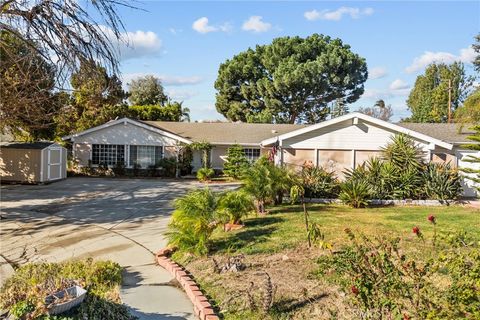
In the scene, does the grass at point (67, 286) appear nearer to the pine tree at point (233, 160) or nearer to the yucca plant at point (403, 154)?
the yucca plant at point (403, 154)

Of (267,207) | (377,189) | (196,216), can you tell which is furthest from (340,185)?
(196,216)

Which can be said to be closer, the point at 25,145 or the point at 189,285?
the point at 189,285

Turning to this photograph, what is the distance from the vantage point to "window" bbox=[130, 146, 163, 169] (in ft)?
94.6

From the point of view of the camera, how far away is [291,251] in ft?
25.9

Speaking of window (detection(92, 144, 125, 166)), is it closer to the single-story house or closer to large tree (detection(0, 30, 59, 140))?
the single-story house

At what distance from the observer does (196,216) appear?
8023 millimetres

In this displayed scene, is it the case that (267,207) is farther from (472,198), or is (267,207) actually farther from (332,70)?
(332,70)

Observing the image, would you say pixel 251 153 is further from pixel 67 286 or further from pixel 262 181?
pixel 67 286

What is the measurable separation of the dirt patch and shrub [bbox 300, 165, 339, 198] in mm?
8114

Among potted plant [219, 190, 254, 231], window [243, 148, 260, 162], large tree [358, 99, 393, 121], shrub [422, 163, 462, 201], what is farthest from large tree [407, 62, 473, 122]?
potted plant [219, 190, 254, 231]

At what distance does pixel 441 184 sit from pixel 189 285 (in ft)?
41.3

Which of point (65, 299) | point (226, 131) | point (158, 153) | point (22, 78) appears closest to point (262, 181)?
point (22, 78)

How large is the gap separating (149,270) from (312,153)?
13.1 meters

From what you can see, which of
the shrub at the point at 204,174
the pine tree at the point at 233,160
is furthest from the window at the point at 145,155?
the pine tree at the point at 233,160
